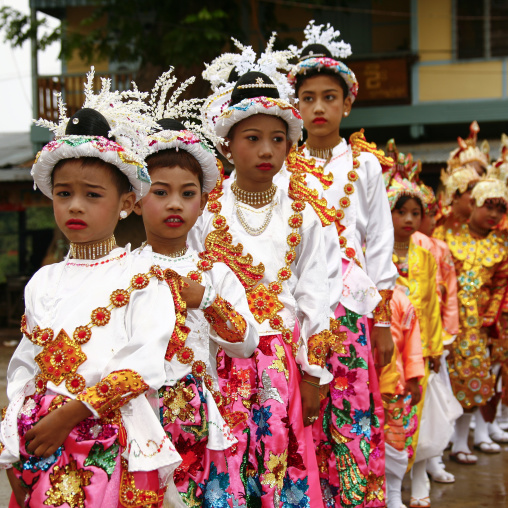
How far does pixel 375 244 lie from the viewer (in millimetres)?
4434

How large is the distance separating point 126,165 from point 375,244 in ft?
6.89

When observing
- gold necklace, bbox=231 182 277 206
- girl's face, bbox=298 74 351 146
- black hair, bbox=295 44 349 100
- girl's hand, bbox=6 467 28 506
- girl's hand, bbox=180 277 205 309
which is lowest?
girl's hand, bbox=6 467 28 506

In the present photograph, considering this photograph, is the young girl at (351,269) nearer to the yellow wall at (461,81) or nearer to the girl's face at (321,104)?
the girl's face at (321,104)

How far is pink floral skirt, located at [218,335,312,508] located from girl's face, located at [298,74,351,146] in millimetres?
1419

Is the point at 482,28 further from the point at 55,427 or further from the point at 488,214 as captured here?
the point at 55,427

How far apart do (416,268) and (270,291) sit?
7.95 ft

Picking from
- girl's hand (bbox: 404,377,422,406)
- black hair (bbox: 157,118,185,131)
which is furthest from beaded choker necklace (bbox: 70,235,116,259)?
girl's hand (bbox: 404,377,422,406)

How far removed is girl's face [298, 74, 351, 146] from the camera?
14.3 ft

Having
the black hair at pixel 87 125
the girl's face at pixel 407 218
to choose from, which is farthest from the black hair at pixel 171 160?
the girl's face at pixel 407 218

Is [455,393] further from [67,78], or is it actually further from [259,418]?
[67,78]

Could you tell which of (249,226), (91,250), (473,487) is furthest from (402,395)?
(91,250)

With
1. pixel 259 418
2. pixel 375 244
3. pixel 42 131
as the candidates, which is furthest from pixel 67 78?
pixel 259 418

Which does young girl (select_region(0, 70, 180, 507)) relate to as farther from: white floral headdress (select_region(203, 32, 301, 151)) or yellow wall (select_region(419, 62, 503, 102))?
yellow wall (select_region(419, 62, 503, 102))

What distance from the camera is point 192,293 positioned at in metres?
2.83
